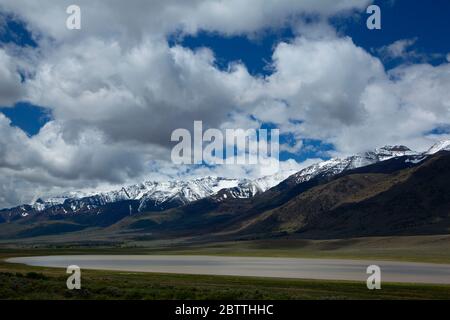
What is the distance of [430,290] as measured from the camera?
53719 millimetres
